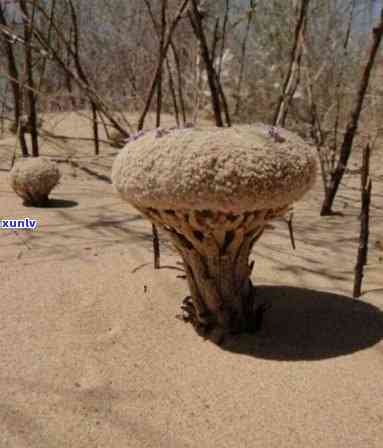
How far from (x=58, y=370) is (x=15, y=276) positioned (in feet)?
2.98

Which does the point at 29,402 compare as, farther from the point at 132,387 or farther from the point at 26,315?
the point at 26,315

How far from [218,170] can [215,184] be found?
0.13ft

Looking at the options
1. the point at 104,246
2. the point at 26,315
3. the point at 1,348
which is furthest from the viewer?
the point at 104,246

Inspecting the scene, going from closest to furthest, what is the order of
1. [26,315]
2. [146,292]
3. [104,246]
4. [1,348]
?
[1,348] < [26,315] < [146,292] < [104,246]

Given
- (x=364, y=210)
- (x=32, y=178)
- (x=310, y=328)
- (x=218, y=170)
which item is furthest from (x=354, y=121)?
(x=32, y=178)

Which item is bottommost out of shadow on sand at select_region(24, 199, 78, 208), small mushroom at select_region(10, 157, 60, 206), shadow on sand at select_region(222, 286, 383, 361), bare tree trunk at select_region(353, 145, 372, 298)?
shadow on sand at select_region(24, 199, 78, 208)

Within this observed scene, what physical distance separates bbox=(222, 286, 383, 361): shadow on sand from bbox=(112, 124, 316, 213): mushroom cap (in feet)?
1.63

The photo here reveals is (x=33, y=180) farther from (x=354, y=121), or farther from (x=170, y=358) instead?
(x=170, y=358)

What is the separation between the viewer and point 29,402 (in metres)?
1.55

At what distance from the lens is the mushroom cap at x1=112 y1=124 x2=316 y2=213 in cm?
152

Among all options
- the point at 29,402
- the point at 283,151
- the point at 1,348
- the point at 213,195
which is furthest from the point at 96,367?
the point at 283,151

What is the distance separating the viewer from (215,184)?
4.99ft

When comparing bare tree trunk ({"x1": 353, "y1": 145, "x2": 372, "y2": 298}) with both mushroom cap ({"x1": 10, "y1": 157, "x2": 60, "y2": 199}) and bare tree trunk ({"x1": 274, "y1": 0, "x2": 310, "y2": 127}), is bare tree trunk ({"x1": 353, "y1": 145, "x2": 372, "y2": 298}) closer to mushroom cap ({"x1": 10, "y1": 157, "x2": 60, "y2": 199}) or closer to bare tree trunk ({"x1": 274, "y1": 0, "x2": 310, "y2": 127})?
bare tree trunk ({"x1": 274, "y1": 0, "x2": 310, "y2": 127})

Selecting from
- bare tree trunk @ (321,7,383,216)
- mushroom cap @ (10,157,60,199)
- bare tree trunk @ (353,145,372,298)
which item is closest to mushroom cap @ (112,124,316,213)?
bare tree trunk @ (353,145,372,298)
